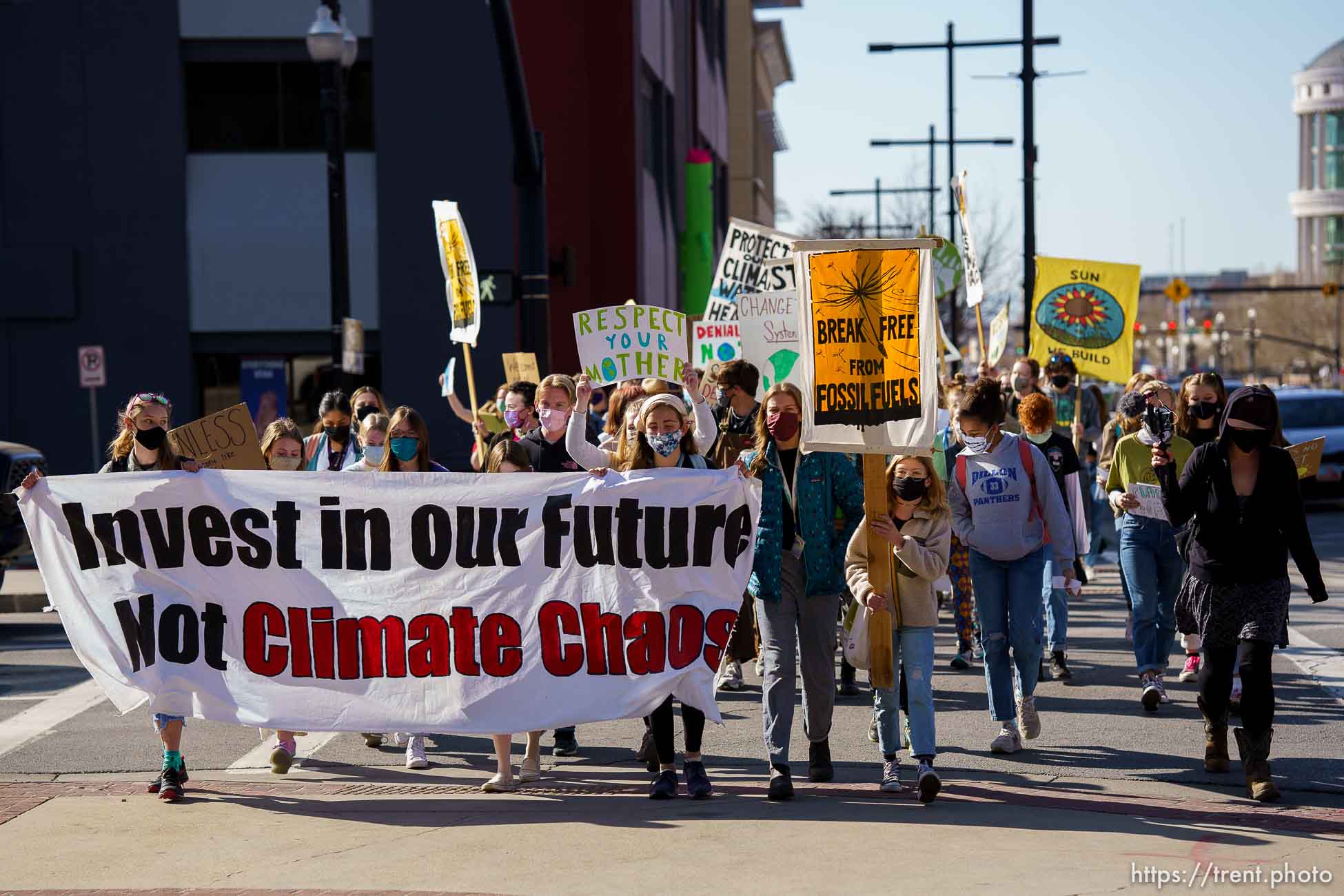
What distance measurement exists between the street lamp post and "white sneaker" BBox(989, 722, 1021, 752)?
9.44 meters

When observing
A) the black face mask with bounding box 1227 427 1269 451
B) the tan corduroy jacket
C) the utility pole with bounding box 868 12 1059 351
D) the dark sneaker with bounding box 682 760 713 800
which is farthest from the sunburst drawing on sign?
the utility pole with bounding box 868 12 1059 351

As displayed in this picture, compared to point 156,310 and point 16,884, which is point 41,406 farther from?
point 16,884

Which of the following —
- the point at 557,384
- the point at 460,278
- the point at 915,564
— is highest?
the point at 460,278

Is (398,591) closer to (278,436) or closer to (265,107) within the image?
(278,436)

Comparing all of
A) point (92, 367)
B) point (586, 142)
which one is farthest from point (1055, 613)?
point (586, 142)

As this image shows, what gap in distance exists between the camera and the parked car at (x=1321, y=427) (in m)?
24.2

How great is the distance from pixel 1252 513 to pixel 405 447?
4.05 m

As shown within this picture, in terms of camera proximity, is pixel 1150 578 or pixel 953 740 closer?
pixel 953 740

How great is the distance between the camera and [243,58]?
23.4 m

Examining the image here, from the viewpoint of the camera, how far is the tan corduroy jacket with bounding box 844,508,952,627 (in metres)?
7.71

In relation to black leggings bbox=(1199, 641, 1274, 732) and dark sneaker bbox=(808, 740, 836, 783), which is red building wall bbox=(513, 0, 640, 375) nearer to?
dark sneaker bbox=(808, 740, 836, 783)

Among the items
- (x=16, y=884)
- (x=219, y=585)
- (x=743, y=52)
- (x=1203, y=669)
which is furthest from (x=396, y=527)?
(x=743, y=52)

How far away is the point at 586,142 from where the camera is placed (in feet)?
93.5

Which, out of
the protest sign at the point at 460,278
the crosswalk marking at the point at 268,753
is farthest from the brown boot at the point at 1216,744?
the protest sign at the point at 460,278
